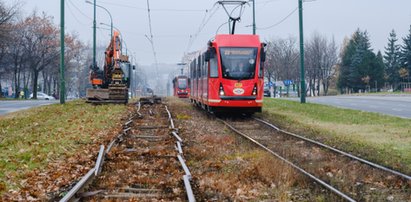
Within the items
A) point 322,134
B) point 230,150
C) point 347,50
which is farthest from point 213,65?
point 347,50

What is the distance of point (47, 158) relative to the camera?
11.0 metres

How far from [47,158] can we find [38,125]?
795 cm

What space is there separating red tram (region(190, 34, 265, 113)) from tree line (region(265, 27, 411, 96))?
61.2 m

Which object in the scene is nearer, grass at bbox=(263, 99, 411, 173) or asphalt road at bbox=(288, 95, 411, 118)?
grass at bbox=(263, 99, 411, 173)

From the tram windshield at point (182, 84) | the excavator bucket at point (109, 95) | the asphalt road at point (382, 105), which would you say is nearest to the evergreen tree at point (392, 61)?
the tram windshield at point (182, 84)

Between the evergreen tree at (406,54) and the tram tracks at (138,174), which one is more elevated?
the evergreen tree at (406,54)

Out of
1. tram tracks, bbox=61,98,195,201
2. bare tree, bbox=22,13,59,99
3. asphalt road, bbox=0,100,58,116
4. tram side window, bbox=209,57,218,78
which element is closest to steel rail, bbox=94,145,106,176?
tram tracks, bbox=61,98,195,201

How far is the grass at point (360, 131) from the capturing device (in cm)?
1218

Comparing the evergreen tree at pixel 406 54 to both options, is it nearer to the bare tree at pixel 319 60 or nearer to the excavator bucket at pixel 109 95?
the bare tree at pixel 319 60

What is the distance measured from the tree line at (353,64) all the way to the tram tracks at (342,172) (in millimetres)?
71440

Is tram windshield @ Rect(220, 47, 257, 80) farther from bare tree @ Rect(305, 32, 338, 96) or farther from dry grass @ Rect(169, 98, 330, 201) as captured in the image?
bare tree @ Rect(305, 32, 338, 96)

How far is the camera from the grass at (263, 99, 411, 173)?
1218cm

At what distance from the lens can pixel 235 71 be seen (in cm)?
2289

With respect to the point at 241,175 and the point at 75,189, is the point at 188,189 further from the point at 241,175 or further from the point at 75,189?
the point at 241,175
